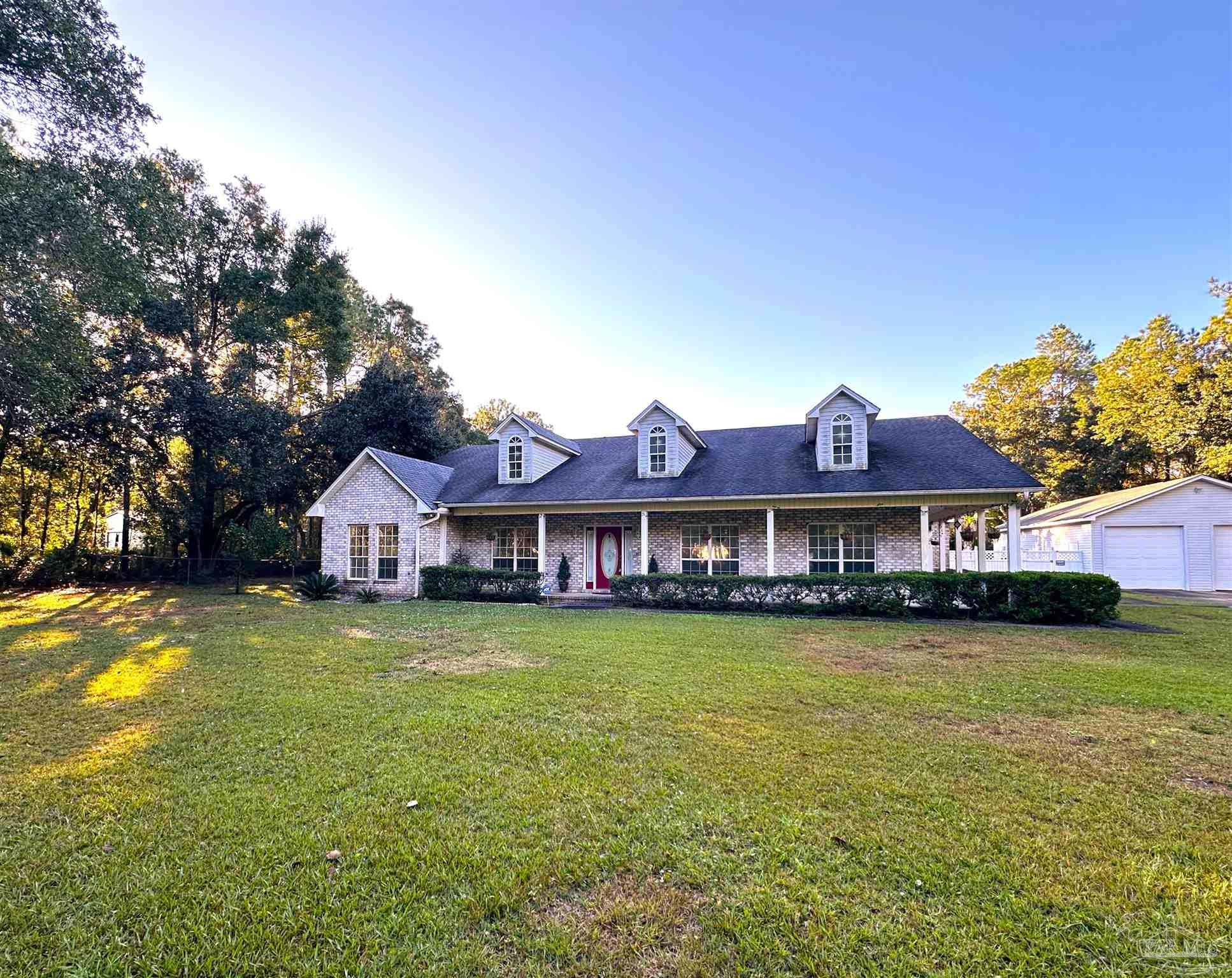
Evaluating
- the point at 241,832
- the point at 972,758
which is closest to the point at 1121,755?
the point at 972,758

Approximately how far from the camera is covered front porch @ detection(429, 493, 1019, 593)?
557 inches

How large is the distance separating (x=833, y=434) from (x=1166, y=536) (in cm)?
1477

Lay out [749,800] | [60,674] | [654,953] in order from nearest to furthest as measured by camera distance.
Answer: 1. [654,953]
2. [749,800]
3. [60,674]

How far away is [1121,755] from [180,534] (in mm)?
29310

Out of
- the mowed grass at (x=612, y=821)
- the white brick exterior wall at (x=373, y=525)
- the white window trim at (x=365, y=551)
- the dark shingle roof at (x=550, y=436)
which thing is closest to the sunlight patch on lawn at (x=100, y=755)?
the mowed grass at (x=612, y=821)

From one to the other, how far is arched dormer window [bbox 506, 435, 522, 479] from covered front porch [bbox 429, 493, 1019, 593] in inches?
62.5

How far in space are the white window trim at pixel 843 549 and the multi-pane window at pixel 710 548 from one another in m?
1.97

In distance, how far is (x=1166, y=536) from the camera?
61.9 ft

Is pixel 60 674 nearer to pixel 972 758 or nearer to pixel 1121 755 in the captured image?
pixel 972 758

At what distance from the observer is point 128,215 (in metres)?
13.5

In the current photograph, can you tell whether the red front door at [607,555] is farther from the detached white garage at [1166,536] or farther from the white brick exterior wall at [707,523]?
the detached white garage at [1166,536]

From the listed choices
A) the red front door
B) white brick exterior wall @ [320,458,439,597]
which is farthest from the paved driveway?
white brick exterior wall @ [320,458,439,597]

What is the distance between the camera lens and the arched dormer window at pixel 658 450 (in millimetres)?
16797

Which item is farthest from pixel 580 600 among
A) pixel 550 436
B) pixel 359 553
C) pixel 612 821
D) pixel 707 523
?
pixel 612 821
